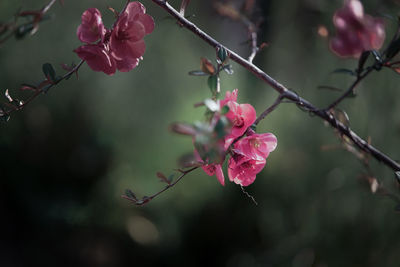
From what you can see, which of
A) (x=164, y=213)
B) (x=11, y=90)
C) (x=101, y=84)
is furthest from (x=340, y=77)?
(x=11, y=90)

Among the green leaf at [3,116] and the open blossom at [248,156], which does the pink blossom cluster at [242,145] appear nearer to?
the open blossom at [248,156]

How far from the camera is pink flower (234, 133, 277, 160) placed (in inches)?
16.5

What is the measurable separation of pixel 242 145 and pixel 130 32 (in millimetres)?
186

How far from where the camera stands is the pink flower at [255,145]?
1.37ft

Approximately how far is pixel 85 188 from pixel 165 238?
413mm

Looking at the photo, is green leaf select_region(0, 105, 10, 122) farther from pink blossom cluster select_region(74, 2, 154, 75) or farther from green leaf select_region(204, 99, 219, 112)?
green leaf select_region(204, 99, 219, 112)

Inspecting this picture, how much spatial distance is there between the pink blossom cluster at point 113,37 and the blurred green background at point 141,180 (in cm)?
100

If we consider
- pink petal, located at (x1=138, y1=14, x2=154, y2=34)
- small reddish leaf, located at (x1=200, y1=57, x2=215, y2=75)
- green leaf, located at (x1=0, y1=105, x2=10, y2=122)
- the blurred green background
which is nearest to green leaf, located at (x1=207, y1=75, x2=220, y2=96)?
small reddish leaf, located at (x1=200, y1=57, x2=215, y2=75)

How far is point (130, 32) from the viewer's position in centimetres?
43

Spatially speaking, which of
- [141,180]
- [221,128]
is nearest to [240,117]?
[221,128]

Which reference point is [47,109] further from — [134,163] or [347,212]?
[347,212]

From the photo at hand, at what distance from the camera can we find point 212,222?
1.50 metres

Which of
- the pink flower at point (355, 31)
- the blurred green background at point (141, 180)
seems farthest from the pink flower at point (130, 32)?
the blurred green background at point (141, 180)

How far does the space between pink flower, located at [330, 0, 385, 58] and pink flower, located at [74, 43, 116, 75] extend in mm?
256
